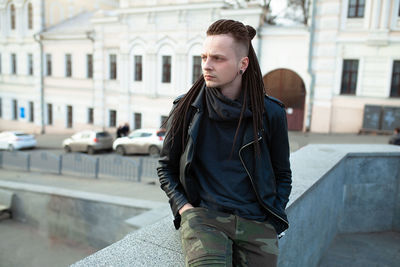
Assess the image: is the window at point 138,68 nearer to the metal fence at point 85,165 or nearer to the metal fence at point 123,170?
the metal fence at point 85,165

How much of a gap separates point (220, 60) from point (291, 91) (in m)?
20.5

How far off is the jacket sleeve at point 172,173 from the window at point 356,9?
20568 mm

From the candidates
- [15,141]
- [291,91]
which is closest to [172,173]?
[291,91]

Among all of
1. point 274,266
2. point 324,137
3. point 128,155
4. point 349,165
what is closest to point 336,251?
point 349,165

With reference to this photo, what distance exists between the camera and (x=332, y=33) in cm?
1997

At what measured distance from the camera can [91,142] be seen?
2122 cm

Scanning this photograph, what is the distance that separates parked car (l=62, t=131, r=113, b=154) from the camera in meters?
21.2

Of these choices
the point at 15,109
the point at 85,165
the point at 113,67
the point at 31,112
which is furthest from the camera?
the point at 15,109

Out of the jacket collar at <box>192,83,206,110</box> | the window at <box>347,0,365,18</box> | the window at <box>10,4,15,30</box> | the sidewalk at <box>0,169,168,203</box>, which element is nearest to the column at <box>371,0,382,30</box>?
the window at <box>347,0,365,18</box>

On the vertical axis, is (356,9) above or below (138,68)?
above

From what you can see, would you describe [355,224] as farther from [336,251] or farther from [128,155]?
[128,155]

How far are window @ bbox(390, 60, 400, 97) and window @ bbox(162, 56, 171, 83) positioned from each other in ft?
47.2

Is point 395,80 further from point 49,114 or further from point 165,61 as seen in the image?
point 49,114

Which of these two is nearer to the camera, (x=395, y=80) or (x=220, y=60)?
(x=220, y=60)
